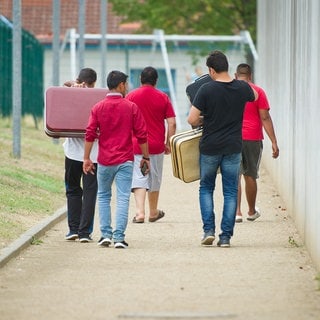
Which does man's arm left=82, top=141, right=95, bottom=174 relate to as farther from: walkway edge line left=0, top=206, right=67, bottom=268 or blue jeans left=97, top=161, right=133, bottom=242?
walkway edge line left=0, top=206, right=67, bottom=268

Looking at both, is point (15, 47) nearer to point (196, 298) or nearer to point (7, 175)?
point (7, 175)

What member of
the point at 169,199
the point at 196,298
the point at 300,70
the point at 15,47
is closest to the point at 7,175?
the point at 169,199

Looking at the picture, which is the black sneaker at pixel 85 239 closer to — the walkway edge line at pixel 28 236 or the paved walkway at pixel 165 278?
the paved walkway at pixel 165 278

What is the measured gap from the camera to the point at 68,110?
14.5 meters

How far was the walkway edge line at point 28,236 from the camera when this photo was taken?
1277 centimetres

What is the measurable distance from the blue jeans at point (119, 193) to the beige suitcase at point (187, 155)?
446 millimetres

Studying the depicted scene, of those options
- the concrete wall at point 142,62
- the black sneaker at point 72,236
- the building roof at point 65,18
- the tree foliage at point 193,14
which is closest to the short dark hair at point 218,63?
the black sneaker at point 72,236

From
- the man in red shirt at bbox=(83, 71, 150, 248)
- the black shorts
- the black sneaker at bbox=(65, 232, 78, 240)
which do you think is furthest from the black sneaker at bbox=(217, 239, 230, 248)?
the black shorts

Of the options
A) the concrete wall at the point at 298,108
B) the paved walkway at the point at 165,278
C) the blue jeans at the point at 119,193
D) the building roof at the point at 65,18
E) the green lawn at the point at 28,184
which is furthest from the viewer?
the building roof at the point at 65,18

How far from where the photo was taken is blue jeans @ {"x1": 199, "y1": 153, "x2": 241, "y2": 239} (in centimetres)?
1396

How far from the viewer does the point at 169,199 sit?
20.6m

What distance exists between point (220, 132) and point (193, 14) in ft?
106

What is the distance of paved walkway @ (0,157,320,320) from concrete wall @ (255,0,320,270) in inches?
17.3

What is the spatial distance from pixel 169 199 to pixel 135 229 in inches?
176
